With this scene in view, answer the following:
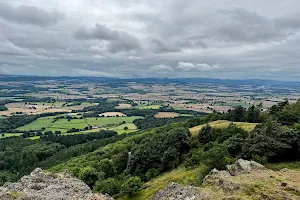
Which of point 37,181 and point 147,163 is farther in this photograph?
point 147,163

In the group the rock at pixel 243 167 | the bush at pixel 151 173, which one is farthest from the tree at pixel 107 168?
the rock at pixel 243 167

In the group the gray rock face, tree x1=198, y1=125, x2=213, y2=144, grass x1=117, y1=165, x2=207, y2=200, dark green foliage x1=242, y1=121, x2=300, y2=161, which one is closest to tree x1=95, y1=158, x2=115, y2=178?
grass x1=117, y1=165, x2=207, y2=200

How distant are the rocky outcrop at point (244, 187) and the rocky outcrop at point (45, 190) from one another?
13.1 m

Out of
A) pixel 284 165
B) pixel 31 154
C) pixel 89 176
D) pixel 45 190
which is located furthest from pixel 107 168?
pixel 31 154

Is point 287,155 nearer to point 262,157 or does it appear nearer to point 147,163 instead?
point 262,157

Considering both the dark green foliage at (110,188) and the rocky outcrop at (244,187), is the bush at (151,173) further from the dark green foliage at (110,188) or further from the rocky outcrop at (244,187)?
the rocky outcrop at (244,187)

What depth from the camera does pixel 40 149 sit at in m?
171

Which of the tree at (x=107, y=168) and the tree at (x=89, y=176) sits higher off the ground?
the tree at (x=89, y=176)

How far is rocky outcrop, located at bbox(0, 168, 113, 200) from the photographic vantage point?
1783 inches

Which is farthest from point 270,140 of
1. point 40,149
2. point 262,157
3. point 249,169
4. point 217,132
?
point 40,149

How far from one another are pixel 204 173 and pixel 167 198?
1912 cm

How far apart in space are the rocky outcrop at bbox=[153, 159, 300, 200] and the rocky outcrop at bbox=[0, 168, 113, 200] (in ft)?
42.9

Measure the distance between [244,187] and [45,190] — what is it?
3188 centimetres

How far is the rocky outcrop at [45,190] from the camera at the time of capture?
45.3 m
